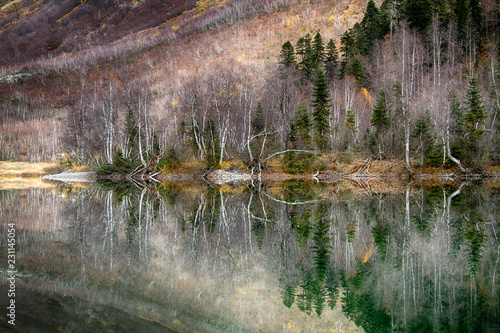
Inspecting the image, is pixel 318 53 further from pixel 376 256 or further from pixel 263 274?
pixel 263 274

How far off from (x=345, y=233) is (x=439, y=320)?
16.1 feet

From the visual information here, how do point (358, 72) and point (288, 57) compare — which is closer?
point (358, 72)

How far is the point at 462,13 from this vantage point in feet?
155

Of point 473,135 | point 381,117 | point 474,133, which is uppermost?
point 381,117

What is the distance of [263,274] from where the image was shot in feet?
23.6

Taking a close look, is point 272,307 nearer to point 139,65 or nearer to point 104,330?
point 104,330

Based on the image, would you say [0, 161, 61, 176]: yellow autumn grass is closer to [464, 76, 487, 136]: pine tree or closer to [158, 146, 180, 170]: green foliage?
[158, 146, 180, 170]: green foliage

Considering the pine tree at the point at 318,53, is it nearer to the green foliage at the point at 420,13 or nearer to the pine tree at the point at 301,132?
the green foliage at the point at 420,13

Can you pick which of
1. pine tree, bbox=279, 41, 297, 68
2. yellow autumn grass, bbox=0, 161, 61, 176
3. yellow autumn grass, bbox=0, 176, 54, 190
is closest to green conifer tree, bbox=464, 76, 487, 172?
pine tree, bbox=279, 41, 297, 68

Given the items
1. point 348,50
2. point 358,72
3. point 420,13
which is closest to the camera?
point 420,13

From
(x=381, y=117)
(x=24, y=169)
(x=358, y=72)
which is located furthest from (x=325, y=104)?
(x=24, y=169)

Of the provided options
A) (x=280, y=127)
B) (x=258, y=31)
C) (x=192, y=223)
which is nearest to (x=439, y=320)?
(x=192, y=223)

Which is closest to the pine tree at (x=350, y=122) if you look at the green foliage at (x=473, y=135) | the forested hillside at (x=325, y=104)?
the forested hillside at (x=325, y=104)

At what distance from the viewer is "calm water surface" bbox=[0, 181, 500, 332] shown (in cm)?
534
